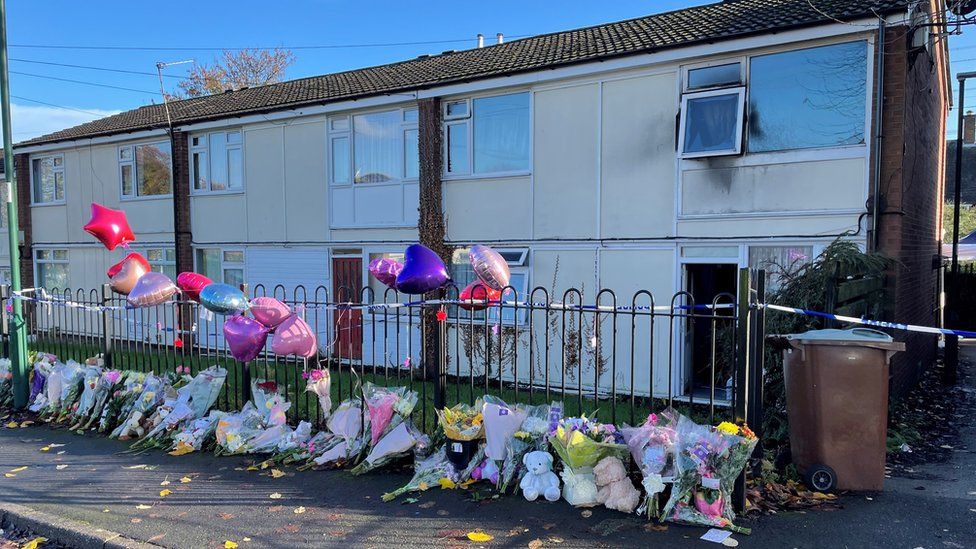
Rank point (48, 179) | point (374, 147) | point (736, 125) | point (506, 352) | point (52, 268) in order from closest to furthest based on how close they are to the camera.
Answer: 1. point (736, 125)
2. point (506, 352)
3. point (374, 147)
4. point (48, 179)
5. point (52, 268)

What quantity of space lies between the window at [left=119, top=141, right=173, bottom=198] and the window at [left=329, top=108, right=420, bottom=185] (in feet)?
14.4

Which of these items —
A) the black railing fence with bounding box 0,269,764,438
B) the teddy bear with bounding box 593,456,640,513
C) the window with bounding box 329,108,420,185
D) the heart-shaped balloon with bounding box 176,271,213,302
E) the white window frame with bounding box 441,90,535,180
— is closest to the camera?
the teddy bear with bounding box 593,456,640,513

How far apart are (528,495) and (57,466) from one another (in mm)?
4151

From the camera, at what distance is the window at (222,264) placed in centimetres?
1327

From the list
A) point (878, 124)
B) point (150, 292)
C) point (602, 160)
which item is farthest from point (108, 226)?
point (878, 124)

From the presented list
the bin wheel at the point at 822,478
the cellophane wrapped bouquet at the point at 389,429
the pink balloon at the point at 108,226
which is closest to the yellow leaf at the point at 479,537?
the cellophane wrapped bouquet at the point at 389,429

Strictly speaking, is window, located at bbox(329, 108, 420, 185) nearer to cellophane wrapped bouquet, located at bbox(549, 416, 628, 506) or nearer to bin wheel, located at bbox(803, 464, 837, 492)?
cellophane wrapped bouquet, located at bbox(549, 416, 628, 506)

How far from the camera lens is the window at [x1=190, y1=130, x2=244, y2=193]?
13.0 metres

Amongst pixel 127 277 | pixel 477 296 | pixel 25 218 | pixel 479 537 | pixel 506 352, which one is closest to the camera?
pixel 479 537

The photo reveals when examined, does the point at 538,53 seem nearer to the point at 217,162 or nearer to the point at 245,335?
the point at 217,162

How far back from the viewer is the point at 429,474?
15.7 feet

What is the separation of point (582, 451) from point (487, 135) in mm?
6824

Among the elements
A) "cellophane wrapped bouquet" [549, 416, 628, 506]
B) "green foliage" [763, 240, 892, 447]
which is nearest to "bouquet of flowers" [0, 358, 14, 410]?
"cellophane wrapped bouquet" [549, 416, 628, 506]

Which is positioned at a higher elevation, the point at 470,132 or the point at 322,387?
the point at 470,132
